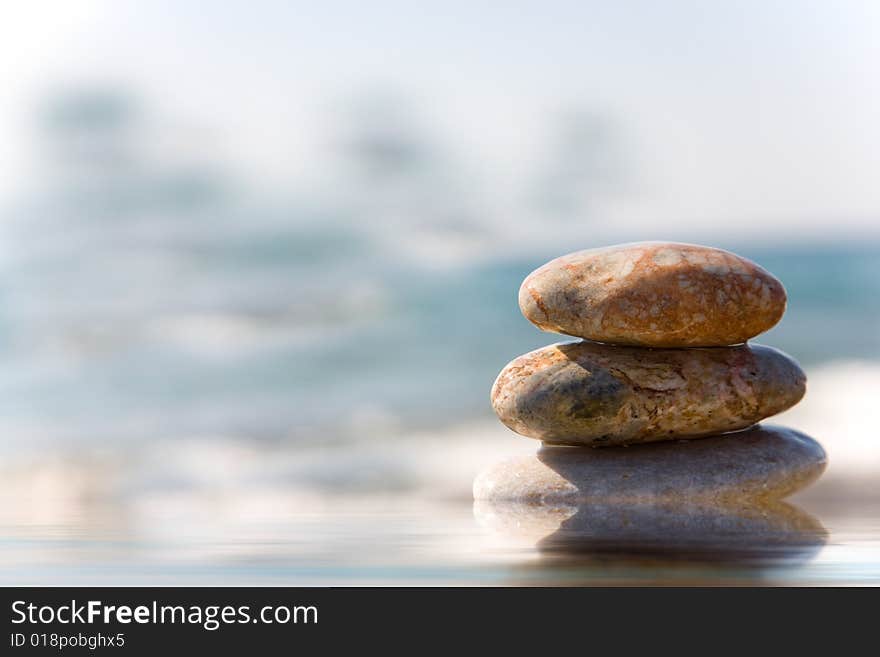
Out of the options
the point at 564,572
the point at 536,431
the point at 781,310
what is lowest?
the point at 564,572

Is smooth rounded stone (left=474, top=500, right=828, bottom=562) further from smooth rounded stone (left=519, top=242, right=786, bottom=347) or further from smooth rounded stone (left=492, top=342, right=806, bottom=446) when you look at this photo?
smooth rounded stone (left=519, top=242, right=786, bottom=347)

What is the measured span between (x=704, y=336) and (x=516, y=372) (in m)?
1.00

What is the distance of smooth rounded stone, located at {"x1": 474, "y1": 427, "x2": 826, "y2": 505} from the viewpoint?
18.4 ft

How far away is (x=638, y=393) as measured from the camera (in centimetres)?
574

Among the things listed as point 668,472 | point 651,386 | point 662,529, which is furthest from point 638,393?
point 662,529

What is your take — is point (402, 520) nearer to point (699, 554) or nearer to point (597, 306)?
point (597, 306)

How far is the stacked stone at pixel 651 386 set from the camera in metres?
5.64

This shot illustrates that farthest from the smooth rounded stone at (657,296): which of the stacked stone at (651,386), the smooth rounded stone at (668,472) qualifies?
the smooth rounded stone at (668,472)

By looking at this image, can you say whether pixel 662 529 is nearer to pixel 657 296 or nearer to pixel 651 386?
pixel 651 386

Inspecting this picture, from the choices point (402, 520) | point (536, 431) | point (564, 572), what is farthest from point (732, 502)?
point (564, 572)

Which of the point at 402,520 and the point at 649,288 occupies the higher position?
the point at 649,288

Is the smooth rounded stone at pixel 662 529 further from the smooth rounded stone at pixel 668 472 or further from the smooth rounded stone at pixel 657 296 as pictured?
the smooth rounded stone at pixel 657 296

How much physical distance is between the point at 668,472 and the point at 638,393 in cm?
43

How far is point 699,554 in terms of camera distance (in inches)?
148
